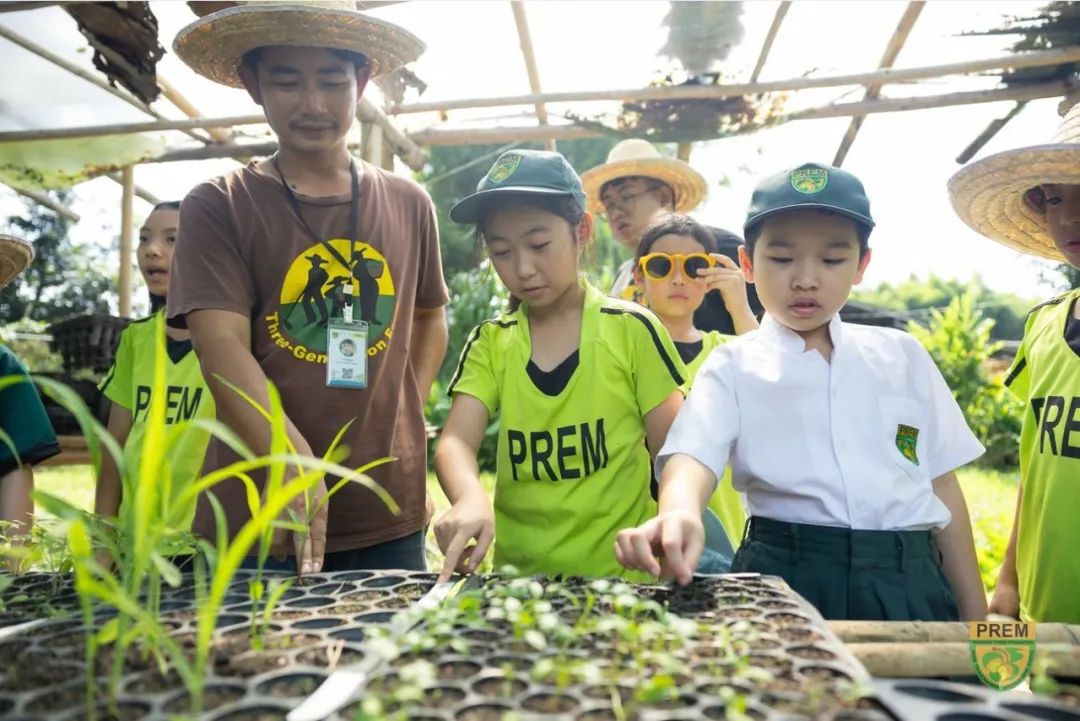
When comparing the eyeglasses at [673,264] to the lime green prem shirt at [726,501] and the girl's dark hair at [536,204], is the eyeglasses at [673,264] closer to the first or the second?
the lime green prem shirt at [726,501]

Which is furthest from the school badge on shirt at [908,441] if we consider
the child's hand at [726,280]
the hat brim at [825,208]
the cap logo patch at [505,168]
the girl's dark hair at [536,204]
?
the child's hand at [726,280]

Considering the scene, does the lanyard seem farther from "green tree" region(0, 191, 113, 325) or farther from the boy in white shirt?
"green tree" region(0, 191, 113, 325)

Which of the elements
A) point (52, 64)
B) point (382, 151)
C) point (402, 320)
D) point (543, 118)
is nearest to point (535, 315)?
point (402, 320)

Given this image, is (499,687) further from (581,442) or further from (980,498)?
(980,498)

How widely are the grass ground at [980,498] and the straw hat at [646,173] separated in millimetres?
2038

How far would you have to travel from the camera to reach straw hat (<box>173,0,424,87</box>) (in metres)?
1.74

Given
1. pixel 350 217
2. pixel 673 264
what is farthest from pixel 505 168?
pixel 673 264

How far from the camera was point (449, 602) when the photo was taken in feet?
3.36

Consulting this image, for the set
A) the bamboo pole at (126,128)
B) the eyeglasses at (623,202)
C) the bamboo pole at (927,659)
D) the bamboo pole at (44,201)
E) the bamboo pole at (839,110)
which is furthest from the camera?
the bamboo pole at (44,201)

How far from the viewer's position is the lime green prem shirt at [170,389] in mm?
2154

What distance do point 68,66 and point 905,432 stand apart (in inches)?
177

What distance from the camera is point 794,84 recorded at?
3.81 meters

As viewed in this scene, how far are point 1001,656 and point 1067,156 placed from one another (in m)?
1.25

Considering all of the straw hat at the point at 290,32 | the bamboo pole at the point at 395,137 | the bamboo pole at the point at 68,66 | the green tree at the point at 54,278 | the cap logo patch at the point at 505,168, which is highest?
the green tree at the point at 54,278
